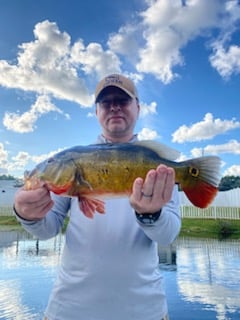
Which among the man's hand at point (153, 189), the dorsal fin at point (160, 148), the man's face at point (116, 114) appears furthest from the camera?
the man's face at point (116, 114)

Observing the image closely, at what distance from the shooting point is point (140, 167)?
1719mm

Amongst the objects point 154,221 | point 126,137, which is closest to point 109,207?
point 154,221

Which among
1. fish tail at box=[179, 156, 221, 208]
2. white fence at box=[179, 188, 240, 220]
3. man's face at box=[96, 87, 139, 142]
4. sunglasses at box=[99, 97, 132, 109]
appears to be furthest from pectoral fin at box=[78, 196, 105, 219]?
white fence at box=[179, 188, 240, 220]

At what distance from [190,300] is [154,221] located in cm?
490

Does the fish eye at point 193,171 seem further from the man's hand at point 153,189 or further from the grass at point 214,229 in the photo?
the grass at point 214,229

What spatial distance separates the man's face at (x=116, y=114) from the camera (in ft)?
7.07

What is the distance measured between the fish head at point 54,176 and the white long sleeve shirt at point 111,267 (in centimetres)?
23

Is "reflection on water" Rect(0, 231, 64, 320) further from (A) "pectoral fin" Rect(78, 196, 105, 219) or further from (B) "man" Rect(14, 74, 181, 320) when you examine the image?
(A) "pectoral fin" Rect(78, 196, 105, 219)

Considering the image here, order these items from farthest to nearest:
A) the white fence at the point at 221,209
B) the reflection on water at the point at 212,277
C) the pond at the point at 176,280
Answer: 1. the white fence at the point at 221,209
2. the reflection on water at the point at 212,277
3. the pond at the point at 176,280

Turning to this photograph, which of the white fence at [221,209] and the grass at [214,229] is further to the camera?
the white fence at [221,209]

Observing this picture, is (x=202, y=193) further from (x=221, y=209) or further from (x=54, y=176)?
(x=221, y=209)

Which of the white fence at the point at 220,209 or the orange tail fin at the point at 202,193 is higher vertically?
the orange tail fin at the point at 202,193

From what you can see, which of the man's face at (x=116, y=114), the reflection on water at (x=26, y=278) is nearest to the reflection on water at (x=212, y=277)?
the reflection on water at (x=26, y=278)

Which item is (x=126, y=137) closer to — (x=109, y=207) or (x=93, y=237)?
(x=109, y=207)
